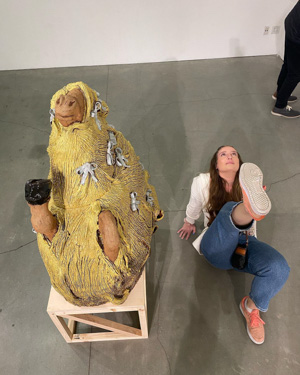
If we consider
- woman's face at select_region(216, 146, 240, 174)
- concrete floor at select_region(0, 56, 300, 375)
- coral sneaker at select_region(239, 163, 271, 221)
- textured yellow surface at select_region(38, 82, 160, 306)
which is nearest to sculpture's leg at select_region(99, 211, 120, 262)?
textured yellow surface at select_region(38, 82, 160, 306)

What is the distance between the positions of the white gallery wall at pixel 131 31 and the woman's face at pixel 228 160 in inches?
107

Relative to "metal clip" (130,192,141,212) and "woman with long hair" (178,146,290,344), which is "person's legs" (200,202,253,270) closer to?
"woman with long hair" (178,146,290,344)

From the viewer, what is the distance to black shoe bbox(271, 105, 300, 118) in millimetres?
3619

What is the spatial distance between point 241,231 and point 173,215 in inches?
40.7

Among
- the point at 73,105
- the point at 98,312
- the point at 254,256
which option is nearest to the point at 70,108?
the point at 73,105

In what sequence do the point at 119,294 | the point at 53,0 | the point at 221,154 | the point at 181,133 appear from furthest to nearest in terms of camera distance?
the point at 53,0
the point at 181,133
the point at 221,154
the point at 119,294

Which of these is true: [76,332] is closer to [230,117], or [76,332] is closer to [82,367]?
[82,367]

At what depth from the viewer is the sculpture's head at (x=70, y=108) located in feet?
4.82

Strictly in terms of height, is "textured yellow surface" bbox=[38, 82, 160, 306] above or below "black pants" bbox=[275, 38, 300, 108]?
below

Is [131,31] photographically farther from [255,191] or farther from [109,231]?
[109,231]

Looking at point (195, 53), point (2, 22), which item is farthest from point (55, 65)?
point (195, 53)

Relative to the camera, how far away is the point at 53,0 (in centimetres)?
380

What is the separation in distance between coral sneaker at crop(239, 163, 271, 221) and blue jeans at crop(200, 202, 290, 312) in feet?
0.71

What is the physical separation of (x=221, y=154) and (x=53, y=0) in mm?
3189
